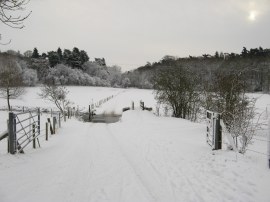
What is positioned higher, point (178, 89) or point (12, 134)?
point (178, 89)

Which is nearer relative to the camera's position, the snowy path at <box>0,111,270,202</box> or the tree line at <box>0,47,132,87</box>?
the snowy path at <box>0,111,270,202</box>

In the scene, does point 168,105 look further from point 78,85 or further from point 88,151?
point 78,85

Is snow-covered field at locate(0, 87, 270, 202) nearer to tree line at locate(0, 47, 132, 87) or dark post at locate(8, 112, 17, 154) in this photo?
dark post at locate(8, 112, 17, 154)

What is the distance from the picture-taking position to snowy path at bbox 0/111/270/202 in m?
6.61

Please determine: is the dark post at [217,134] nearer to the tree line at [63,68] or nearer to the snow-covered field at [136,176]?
the snow-covered field at [136,176]

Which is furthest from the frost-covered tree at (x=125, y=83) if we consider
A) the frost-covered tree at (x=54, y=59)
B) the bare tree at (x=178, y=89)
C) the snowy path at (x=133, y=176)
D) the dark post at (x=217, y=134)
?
the dark post at (x=217, y=134)

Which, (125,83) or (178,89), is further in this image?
(125,83)

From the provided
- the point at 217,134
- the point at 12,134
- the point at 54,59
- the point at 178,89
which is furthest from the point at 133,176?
the point at 54,59

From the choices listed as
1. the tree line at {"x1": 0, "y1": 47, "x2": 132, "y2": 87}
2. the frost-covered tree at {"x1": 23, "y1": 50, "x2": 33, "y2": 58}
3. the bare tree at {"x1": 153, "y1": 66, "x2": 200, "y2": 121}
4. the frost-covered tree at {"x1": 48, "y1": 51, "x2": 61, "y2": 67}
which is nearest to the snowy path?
the bare tree at {"x1": 153, "y1": 66, "x2": 200, "y2": 121}

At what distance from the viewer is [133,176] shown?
820cm

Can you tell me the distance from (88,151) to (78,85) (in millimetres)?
105155

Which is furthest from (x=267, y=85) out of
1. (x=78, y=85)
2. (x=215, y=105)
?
(x=215, y=105)

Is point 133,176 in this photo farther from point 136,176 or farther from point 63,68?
point 63,68

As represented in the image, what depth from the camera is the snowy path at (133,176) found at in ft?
21.7
